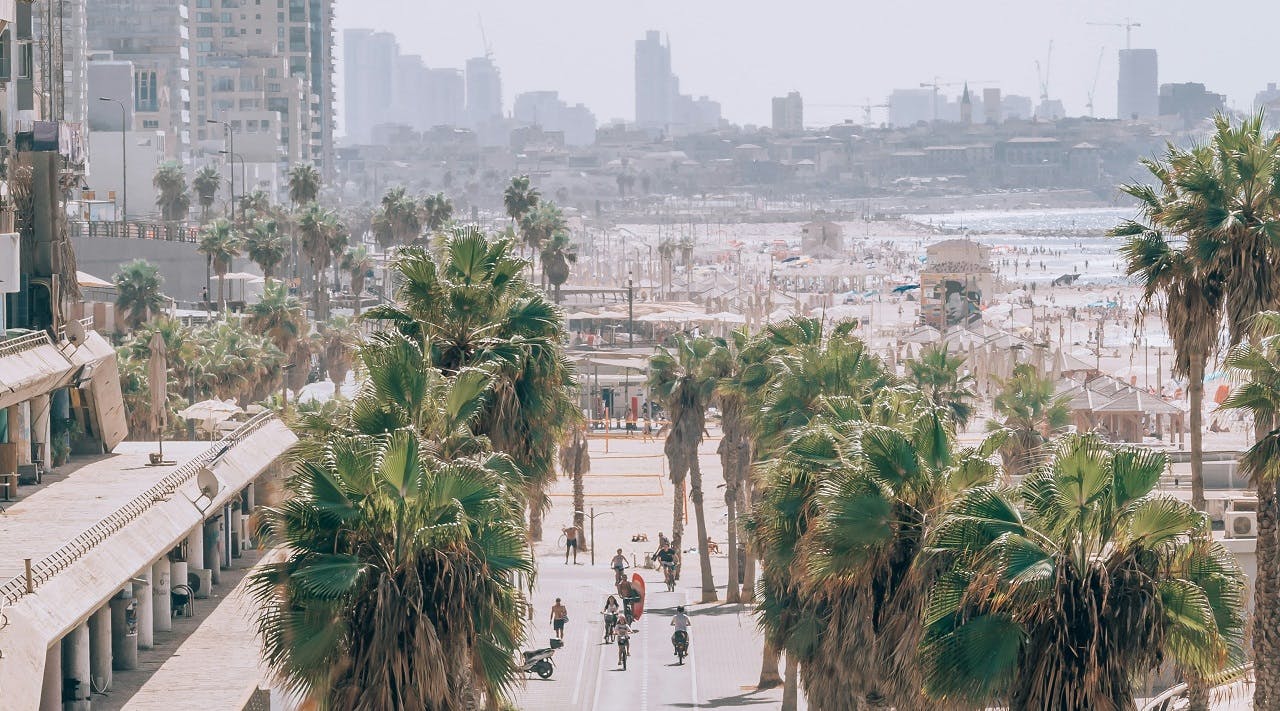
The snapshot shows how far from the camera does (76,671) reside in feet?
60.2

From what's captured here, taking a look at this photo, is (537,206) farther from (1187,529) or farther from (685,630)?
(1187,529)

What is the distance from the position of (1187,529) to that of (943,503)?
315cm

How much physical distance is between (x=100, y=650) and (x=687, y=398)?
2271 cm

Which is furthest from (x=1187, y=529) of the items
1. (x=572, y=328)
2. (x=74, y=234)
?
(x=572, y=328)

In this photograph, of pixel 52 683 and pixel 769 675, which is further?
pixel 769 675

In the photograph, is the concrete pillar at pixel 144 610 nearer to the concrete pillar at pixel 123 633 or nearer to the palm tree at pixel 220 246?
the concrete pillar at pixel 123 633

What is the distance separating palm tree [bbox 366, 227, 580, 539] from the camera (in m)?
19.8

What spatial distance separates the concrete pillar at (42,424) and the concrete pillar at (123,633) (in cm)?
516

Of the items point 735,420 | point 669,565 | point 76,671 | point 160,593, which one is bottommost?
point 669,565

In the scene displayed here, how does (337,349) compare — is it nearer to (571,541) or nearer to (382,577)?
(571,541)

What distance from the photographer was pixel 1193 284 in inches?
811

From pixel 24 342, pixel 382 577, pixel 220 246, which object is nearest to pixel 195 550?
pixel 24 342

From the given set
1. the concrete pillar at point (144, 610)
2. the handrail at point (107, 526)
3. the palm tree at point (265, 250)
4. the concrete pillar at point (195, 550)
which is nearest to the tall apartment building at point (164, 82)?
the palm tree at point (265, 250)

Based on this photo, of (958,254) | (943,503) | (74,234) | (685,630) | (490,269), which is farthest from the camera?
(958,254)
